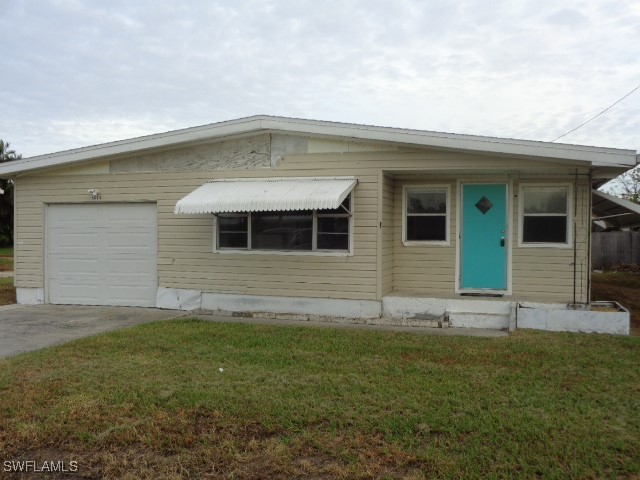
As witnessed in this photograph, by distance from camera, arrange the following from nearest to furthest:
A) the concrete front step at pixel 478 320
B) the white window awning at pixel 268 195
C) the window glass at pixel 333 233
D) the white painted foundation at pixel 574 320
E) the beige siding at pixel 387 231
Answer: the white painted foundation at pixel 574 320, the white window awning at pixel 268 195, the concrete front step at pixel 478 320, the beige siding at pixel 387 231, the window glass at pixel 333 233

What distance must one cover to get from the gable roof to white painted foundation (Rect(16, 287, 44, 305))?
94.3 inches

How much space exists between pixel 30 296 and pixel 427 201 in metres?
8.20

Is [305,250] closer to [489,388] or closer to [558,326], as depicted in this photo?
[558,326]

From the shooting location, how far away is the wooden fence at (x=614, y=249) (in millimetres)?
22094

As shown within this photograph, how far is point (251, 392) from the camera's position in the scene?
5.34 meters

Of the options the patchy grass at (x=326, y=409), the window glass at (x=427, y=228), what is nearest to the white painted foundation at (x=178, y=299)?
the patchy grass at (x=326, y=409)

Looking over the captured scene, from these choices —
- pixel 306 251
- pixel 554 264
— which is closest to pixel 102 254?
pixel 306 251

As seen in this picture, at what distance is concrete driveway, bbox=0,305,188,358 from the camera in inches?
304

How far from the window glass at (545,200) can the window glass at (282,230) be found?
12.5 feet

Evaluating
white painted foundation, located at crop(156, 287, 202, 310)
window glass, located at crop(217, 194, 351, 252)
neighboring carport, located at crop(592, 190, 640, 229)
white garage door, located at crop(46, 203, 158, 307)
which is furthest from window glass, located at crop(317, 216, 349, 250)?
neighboring carport, located at crop(592, 190, 640, 229)

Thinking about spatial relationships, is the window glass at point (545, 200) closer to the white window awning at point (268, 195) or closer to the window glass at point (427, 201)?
the window glass at point (427, 201)

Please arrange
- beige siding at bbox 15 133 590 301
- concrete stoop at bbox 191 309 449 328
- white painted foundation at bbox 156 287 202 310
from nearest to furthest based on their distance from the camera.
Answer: concrete stoop at bbox 191 309 449 328 < beige siding at bbox 15 133 590 301 < white painted foundation at bbox 156 287 202 310

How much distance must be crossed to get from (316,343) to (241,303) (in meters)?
3.03

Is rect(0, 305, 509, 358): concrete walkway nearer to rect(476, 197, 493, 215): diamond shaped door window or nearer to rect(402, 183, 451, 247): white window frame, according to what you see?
rect(402, 183, 451, 247): white window frame
